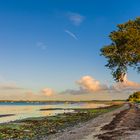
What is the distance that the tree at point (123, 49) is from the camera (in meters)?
100

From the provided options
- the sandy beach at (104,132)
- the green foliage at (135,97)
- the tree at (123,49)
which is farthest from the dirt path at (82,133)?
the green foliage at (135,97)

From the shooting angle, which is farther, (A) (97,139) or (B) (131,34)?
(B) (131,34)

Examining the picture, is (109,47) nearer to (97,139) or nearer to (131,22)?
(131,22)

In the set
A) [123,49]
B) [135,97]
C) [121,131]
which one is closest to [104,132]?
[121,131]

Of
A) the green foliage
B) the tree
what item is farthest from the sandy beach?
the green foliage

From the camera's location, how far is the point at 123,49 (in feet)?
335

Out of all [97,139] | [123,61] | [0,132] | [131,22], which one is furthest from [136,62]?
[97,139]

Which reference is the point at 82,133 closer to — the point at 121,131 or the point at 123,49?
the point at 121,131

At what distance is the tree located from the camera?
10012 cm

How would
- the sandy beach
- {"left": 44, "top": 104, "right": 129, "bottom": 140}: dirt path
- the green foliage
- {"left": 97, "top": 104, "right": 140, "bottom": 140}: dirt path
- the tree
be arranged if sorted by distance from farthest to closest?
1. the green foliage
2. the tree
3. {"left": 44, "top": 104, "right": 129, "bottom": 140}: dirt path
4. the sandy beach
5. {"left": 97, "top": 104, "right": 140, "bottom": 140}: dirt path

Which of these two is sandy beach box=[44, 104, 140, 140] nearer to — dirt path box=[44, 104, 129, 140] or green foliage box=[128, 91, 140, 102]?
dirt path box=[44, 104, 129, 140]

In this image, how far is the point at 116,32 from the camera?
102938 mm

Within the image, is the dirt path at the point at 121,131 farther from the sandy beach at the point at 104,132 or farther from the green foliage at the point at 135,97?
the green foliage at the point at 135,97

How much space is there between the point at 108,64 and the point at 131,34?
1051 cm
